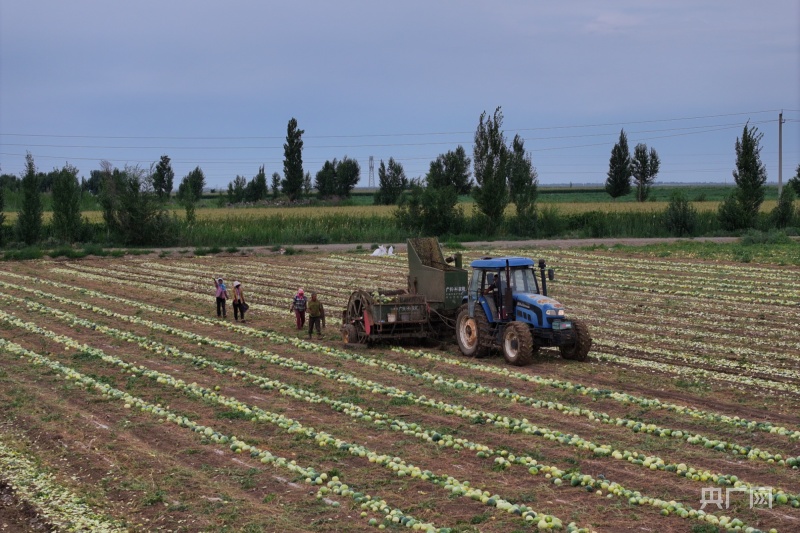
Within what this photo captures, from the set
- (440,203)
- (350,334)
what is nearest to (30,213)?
(440,203)

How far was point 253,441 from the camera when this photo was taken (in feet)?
40.9

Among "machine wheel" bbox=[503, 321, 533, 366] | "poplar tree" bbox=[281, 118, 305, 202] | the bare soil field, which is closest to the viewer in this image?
the bare soil field

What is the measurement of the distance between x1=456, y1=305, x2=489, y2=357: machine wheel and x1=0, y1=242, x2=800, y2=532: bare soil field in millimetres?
536

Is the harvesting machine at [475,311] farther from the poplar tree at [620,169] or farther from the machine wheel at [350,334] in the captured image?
the poplar tree at [620,169]

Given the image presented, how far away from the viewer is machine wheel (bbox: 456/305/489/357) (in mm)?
18391

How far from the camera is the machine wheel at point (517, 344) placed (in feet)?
56.6

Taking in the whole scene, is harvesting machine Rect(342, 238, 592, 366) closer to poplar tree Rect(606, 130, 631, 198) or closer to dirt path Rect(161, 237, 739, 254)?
dirt path Rect(161, 237, 739, 254)

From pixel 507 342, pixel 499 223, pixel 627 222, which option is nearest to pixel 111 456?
pixel 507 342

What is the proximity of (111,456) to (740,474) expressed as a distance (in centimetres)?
825

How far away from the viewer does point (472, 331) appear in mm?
18828

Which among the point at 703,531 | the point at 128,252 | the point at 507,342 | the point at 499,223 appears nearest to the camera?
the point at 703,531

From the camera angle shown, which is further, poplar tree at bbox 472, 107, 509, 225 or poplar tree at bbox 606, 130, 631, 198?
poplar tree at bbox 606, 130, 631, 198

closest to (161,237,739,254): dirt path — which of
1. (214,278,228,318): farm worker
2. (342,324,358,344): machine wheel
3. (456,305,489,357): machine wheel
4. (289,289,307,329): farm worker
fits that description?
(214,278,228,318): farm worker

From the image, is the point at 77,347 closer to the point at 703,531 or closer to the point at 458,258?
the point at 458,258
